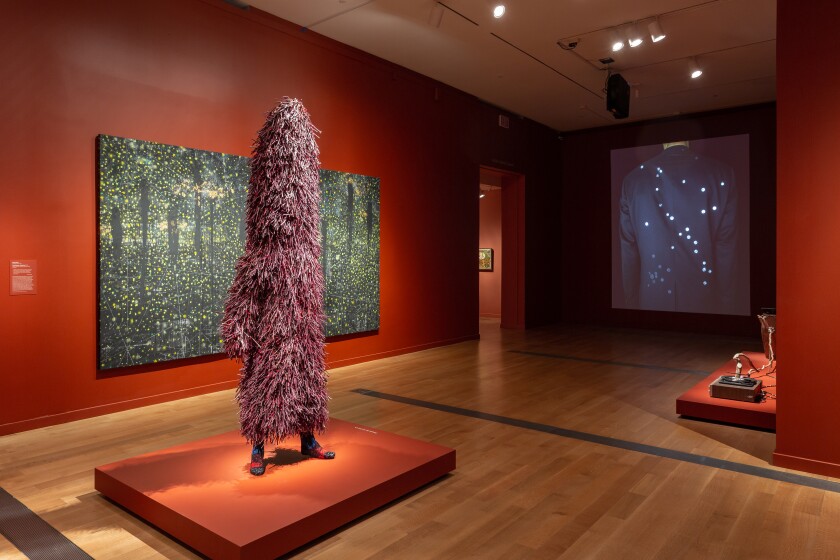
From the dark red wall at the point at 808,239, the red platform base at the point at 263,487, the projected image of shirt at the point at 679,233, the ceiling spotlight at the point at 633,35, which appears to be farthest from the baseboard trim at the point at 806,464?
the projected image of shirt at the point at 679,233

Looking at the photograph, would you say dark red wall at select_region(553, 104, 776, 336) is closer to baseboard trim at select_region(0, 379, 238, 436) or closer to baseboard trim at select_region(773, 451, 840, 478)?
baseboard trim at select_region(773, 451, 840, 478)

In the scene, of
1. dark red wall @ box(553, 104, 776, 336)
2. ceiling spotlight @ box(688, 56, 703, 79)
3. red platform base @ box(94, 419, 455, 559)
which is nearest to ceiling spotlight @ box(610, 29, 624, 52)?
ceiling spotlight @ box(688, 56, 703, 79)

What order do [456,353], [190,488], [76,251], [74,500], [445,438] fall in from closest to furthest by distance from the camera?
[190,488] → [74,500] → [445,438] → [76,251] → [456,353]

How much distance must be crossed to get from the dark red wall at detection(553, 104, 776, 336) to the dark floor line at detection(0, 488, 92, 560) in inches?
404

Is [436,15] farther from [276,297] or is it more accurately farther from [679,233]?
[679,233]

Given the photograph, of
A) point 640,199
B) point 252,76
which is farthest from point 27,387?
point 640,199

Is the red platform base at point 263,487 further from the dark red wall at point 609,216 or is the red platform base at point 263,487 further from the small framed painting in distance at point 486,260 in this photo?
the small framed painting in distance at point 486,260

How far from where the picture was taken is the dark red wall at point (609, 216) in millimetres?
9953

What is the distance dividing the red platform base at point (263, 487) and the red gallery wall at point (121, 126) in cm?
183

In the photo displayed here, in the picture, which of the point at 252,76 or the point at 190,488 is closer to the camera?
the point at 190,488

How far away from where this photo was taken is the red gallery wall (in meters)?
4.47

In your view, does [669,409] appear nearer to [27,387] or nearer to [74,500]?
[74,500]

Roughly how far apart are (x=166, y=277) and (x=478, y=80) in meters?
5.43

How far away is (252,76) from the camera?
6035 millimetres
